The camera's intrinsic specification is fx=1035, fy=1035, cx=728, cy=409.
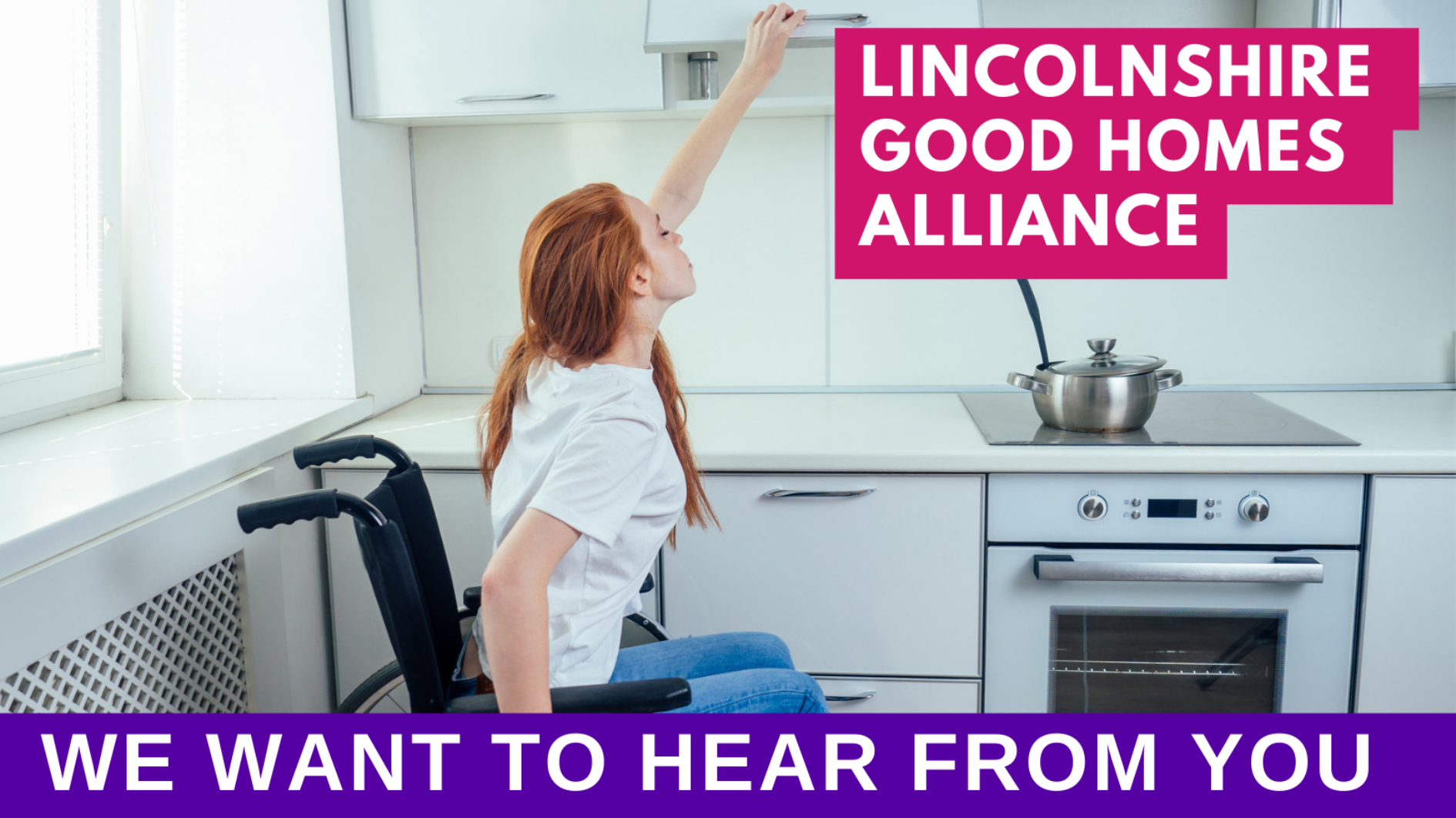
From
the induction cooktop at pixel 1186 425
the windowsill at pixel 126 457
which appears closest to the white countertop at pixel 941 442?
the induction cooktop at pixel 1186 425

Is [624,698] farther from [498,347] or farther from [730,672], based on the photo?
[498,347]

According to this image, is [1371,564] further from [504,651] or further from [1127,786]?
[504,651]

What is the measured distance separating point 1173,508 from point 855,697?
0.63 m

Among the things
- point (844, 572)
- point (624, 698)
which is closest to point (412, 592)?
point (624, 698)

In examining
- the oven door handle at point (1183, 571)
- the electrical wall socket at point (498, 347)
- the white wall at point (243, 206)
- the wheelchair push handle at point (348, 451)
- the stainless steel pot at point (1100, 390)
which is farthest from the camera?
the electrical wall socket at point (498, 347)

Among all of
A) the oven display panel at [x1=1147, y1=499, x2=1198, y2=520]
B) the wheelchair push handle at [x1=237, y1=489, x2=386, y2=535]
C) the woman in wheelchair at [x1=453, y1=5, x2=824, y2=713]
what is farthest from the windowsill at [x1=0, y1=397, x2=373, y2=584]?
the oven display panel at [x1=1147, y1=499, x2=1198, y2=520]

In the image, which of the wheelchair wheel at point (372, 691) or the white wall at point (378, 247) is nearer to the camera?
the wheelchair wheel at point (372, 691)

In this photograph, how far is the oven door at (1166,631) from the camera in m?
1.71

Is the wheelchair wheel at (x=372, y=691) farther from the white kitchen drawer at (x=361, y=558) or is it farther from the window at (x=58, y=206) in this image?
the window at (x=58, y=206)

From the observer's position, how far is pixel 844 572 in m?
1.79

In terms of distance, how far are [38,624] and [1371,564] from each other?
193cm

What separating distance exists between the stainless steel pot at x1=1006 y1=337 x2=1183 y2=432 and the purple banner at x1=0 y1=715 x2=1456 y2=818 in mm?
576

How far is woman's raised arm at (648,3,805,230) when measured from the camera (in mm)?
1685

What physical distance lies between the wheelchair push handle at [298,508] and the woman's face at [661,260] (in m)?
0.44
